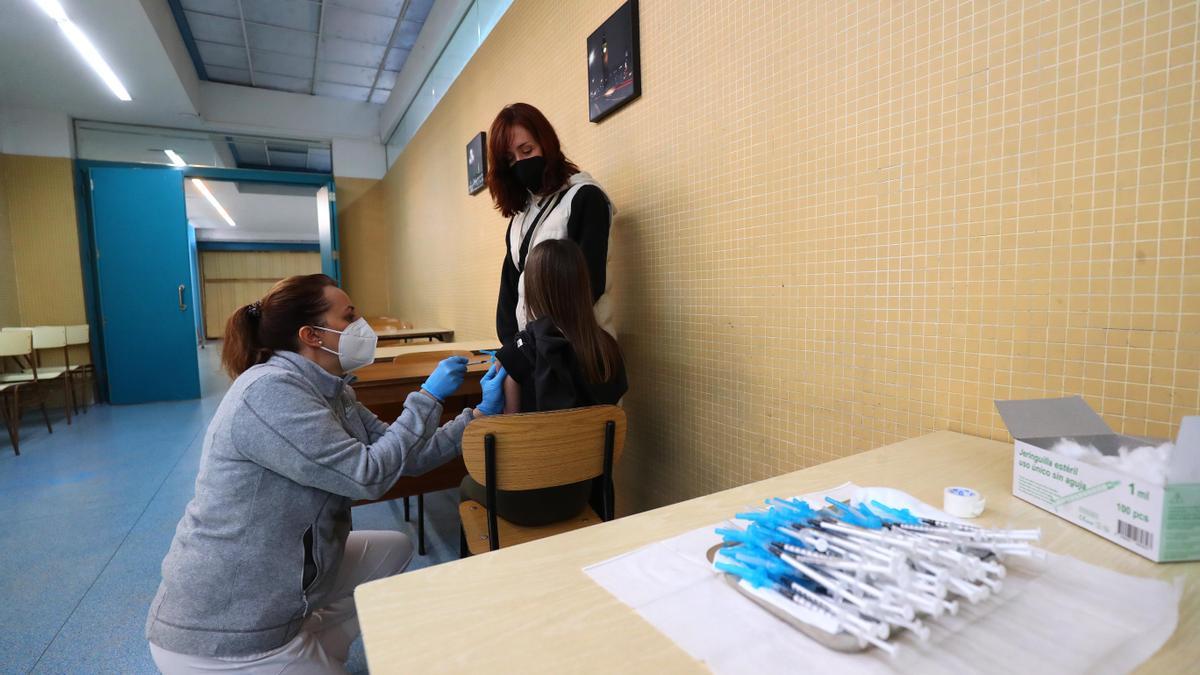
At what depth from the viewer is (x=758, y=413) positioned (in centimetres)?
152

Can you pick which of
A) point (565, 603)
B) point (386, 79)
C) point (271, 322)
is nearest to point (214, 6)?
point (386, 79)

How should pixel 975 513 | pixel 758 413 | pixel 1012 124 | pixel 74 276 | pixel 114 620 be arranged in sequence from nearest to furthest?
pixel 975 513 → pixel 1012 124 → pixel 758 413 → pixel 114 620 → pixel 74 276

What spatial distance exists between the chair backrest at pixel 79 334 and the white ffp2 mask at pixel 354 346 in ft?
18.9

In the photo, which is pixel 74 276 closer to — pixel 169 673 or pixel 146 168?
pixel 146 168

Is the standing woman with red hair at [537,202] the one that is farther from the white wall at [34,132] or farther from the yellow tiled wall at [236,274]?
the yellow tiled wall at [236,274]

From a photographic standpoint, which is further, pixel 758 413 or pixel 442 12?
pixel 442 12

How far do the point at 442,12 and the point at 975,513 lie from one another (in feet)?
16.5

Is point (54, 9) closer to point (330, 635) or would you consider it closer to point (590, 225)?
point (590, 225)

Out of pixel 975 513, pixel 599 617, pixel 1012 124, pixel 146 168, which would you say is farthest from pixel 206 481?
pixel 146 168

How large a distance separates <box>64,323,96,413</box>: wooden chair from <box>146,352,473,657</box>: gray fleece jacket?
583 centimetres

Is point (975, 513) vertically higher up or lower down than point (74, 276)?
lower down

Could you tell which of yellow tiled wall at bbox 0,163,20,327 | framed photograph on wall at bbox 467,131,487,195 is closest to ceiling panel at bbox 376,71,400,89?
framed photograph on wall at bbox 467,131,487,195

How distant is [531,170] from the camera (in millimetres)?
1885

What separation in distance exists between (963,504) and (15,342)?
600 cm
